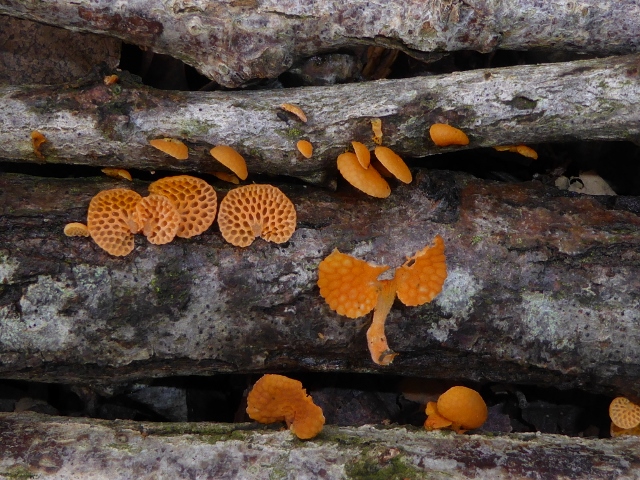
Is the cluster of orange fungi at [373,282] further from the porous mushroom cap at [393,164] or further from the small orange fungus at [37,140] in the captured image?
the small orange fungus at [37,140]

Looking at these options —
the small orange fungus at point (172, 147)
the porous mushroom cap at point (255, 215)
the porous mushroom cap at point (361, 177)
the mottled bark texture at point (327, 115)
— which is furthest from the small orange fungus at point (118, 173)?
the porous mushroom cap at point (361, 177)

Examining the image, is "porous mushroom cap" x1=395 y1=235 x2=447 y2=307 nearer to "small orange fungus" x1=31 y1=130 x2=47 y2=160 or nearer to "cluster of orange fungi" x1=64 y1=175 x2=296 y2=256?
"cluster of orange fungi" x1=64 y1=175 x2=296 y2=256

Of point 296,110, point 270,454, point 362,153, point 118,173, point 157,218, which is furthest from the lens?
point 118,173

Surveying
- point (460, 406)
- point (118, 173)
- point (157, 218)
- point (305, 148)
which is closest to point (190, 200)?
point (157, 218)

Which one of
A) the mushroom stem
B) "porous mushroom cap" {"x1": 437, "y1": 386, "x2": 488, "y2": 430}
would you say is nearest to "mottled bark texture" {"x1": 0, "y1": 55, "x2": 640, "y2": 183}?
the mushroom stem

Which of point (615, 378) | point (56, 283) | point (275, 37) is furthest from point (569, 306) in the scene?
point (56, 283)

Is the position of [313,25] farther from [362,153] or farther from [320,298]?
[320,298]

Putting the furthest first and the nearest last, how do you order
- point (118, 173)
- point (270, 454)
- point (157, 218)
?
point (118, 173)
point (157, 218)
point (270, 454)
